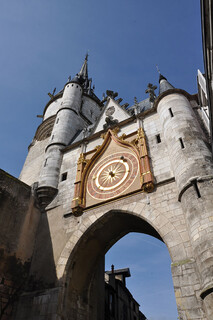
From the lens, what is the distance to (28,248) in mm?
9250

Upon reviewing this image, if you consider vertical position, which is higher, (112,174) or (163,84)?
(163,84)

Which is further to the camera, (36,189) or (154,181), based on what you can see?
(36,189)

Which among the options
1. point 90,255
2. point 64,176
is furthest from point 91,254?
point 64,176

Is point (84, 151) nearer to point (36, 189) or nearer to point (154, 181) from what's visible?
point (36, 189)

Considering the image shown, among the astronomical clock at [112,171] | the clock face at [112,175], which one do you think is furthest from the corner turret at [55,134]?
the clock face at [112,175]

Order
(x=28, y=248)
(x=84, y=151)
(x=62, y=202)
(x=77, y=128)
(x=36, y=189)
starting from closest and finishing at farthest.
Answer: (x=28, y=248) → (x=62, y=202) → (x=36, y=189) → (x=84, y=151) → (x=77, y=128)

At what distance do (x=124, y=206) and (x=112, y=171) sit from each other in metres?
2.00

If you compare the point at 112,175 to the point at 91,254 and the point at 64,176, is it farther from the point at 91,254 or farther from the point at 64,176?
the point at 91,254

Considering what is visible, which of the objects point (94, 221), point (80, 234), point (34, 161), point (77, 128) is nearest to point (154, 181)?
point (94, 221)

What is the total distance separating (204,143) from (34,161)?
10755 mm

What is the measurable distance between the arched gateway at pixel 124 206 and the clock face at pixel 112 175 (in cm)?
5

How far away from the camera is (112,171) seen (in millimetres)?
10062

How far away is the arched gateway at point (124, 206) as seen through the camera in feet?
20.2

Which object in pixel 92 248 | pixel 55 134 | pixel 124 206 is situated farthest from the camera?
pixel 55 134
